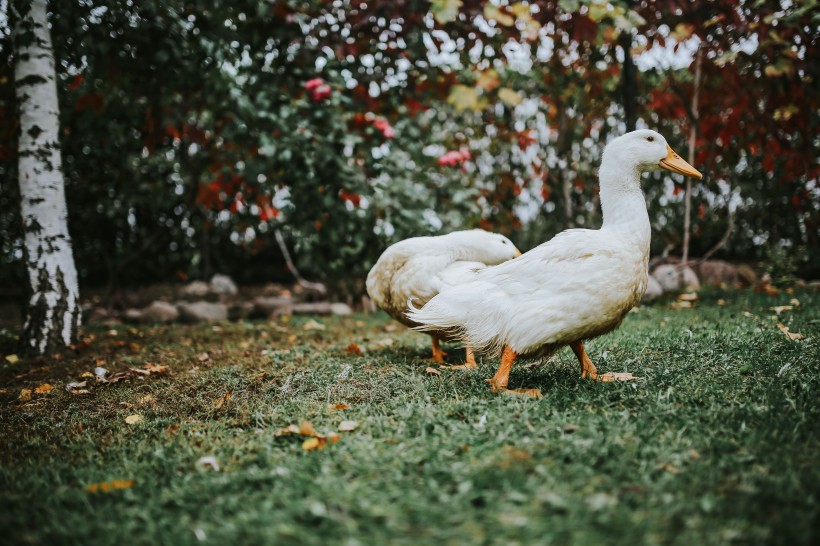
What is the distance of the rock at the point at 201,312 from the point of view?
688 cm

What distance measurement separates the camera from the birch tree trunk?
181 inches

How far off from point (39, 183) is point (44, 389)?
6.46 feet

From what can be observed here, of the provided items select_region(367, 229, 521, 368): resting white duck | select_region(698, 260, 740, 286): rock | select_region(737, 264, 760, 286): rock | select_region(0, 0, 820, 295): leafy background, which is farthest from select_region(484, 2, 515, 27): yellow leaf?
select_region(698, 260, 740, 286): rock

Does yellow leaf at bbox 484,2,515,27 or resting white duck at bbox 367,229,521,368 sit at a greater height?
yellow leaf at bbox 484,2,515,27

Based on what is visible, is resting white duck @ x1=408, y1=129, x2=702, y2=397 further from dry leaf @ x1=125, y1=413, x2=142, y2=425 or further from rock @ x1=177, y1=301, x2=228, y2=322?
rock @ x1=177, y1=301, x2=228, y2=322

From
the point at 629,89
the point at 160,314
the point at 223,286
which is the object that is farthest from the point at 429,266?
the point at 223,286

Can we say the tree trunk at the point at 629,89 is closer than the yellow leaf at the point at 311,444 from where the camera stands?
No

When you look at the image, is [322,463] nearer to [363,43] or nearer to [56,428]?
[56,428]

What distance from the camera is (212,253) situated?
10.5m

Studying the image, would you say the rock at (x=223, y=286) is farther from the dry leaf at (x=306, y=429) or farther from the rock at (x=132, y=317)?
the dry leaf at (x=306, y=429)

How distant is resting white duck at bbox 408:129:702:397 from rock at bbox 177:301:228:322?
14.7ft

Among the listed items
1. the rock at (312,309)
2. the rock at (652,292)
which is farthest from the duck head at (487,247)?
the rock at (312,309)

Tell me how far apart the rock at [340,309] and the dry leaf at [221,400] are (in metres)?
4.03

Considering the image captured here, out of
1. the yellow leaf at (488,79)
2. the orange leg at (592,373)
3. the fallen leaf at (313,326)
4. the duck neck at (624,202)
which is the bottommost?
the fallen leaf at (313,326)
